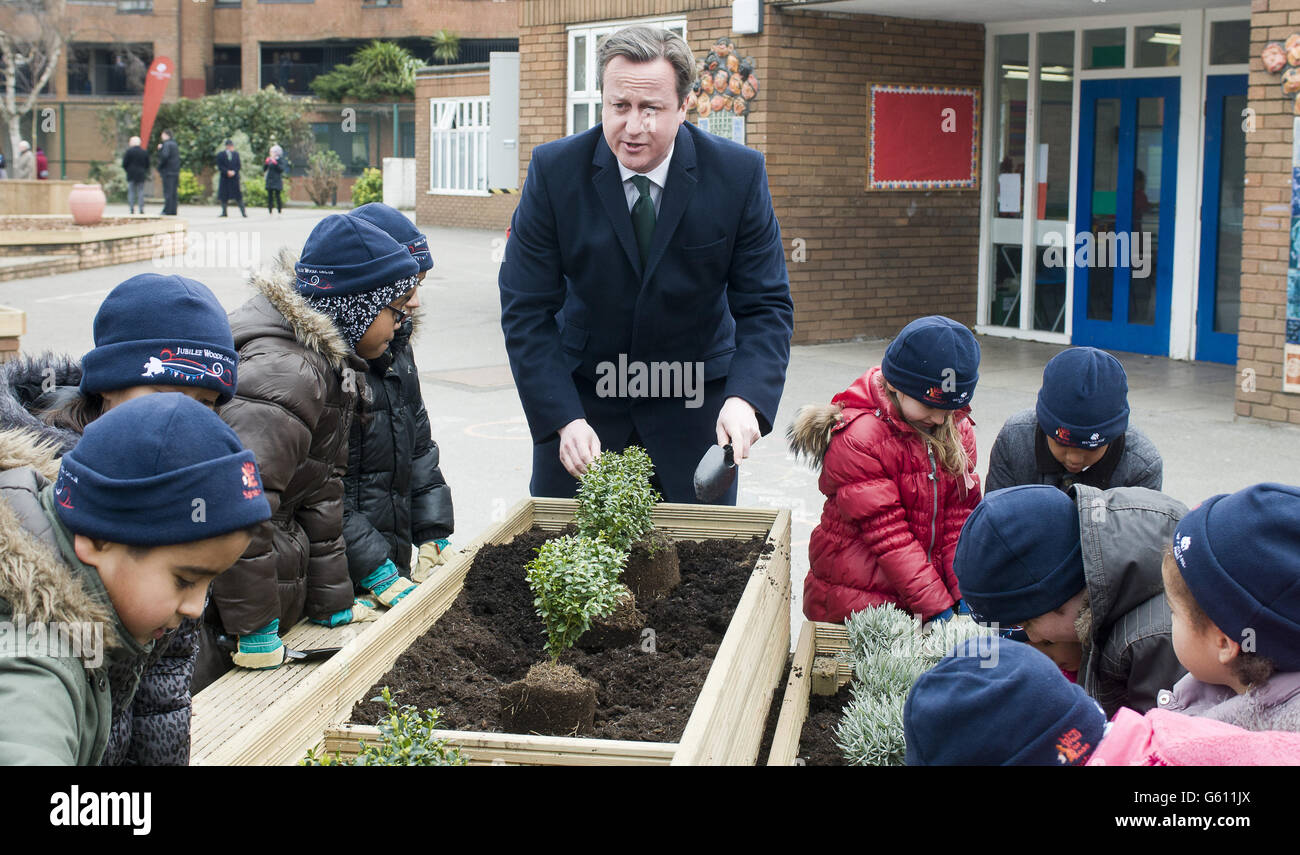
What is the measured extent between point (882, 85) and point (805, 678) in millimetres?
10650

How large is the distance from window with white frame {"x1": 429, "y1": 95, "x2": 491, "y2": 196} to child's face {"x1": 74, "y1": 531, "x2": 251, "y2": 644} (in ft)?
96.8

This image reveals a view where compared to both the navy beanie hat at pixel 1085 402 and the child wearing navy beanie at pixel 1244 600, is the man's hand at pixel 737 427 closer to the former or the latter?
the navy beanie hat at pixel 1085 402

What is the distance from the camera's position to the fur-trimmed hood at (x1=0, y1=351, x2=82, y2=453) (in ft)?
9.03

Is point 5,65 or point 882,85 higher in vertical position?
point 5,65

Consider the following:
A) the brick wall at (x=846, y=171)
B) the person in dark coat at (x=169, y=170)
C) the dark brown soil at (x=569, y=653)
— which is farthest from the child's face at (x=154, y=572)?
the person in dark coat at (x=169, y=170)

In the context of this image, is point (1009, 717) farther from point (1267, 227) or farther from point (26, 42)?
point (26, 42)

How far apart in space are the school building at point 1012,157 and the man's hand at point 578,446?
896 centimetres

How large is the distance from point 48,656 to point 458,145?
31.0 meters

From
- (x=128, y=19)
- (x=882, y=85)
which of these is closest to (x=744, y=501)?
(x=882, y=85)

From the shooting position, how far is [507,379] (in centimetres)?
1136

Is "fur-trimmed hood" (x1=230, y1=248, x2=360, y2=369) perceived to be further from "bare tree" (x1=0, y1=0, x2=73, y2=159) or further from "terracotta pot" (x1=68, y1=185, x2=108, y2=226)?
"bare tree" (x1=0, y1=0, x2=73, y2=159)

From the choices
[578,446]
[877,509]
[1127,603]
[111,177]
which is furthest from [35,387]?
[111,177]

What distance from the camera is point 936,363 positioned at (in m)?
3.65
